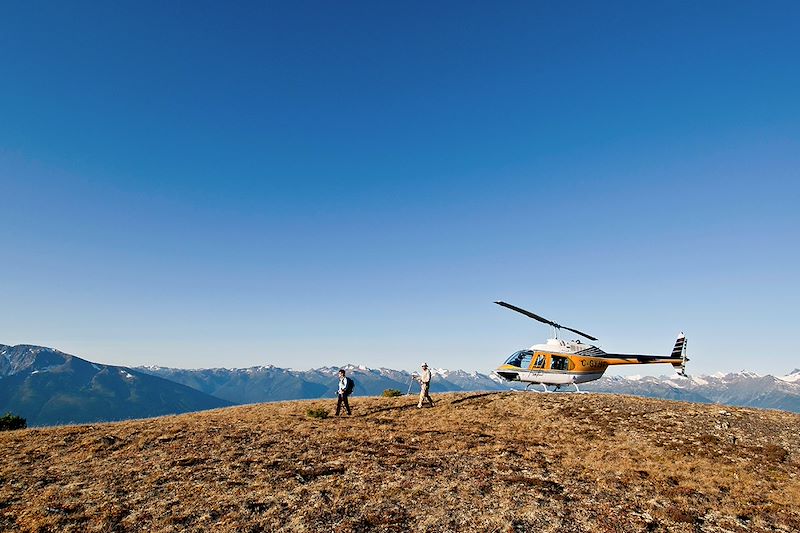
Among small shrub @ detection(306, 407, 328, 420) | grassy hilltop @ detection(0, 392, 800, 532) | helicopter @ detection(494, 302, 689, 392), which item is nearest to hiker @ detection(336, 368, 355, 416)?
small shrub @ detection(306, 407, 328, 420)

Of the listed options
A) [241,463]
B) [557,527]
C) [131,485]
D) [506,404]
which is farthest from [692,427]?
[131,485]

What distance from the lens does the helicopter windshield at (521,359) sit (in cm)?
3438

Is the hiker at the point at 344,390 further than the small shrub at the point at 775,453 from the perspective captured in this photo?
Yes

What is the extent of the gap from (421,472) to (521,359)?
67.9ft

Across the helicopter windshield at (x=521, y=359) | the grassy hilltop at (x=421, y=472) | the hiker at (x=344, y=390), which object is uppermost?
the helicopter windshield at (x=521, y=359)

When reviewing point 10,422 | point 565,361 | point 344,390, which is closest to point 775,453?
point 565,361

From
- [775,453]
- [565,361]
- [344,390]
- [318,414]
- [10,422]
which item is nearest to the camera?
[775,453]

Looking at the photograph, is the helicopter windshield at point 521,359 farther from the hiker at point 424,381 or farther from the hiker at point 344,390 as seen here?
the hiker at point 344,390

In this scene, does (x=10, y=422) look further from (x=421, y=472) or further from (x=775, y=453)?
(x=775, y=453)

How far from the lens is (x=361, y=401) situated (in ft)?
109

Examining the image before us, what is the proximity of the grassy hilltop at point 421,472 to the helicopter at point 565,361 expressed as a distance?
20.9 feet

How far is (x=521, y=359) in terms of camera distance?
34.6m

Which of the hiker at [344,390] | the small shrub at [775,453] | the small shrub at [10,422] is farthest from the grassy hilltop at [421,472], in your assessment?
the small shrub at [10,422]

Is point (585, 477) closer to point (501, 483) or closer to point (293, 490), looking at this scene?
point (501, 483)
